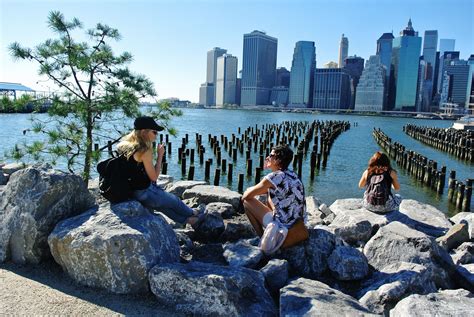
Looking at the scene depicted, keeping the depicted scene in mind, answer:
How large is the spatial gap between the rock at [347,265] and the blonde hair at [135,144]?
2693 mm

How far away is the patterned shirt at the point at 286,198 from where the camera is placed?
5156mm

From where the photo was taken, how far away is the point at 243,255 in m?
4.97

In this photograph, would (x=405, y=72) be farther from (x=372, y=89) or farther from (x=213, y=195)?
(x=213, y=195)

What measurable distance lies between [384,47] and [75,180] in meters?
210

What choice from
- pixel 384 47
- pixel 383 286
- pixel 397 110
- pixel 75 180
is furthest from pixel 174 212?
pixel 384 47

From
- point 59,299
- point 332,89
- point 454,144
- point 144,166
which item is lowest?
point 454,144

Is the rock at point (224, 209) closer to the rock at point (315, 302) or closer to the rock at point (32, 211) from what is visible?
the rock at point (32, 211)

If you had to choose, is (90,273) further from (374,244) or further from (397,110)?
(397,110)

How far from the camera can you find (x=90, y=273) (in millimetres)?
4430

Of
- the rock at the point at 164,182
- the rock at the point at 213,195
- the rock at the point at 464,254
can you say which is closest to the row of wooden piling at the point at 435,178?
the rock at the point at 464,254

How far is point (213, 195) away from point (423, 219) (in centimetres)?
469

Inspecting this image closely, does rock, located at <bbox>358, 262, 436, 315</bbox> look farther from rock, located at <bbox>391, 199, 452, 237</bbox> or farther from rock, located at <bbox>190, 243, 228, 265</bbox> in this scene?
rock, located at <bbox>391, 199, 452, 237</bbox>

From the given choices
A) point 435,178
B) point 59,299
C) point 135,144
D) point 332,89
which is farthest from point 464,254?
point 332,89

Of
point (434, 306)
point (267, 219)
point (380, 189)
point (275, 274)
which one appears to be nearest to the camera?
point (434, 306)
